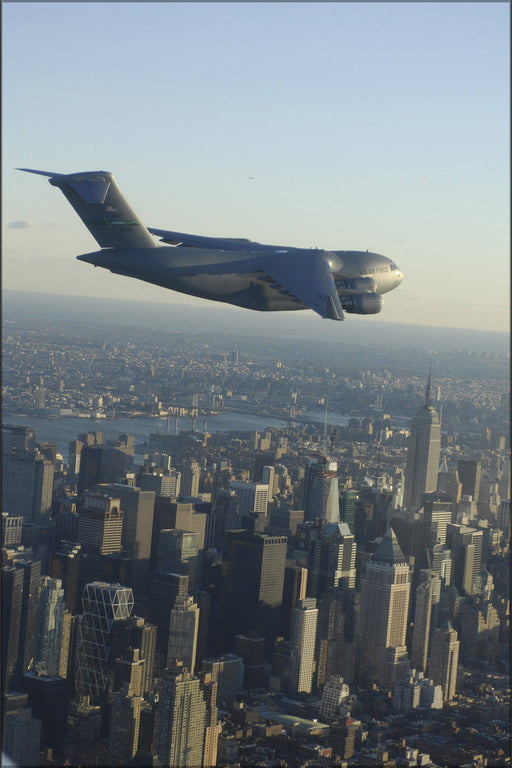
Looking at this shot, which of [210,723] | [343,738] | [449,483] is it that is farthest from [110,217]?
[449,483]

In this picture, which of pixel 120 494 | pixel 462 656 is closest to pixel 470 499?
pixel 462 656

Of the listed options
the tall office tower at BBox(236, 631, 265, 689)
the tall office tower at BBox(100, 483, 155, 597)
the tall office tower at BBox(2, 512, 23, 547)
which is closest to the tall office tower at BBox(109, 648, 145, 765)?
the tall office tower at BBox(236, 631, 265, 689)

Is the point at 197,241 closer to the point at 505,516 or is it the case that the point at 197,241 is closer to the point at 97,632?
the point at 97,632

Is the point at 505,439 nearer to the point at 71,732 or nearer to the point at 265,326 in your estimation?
the point at 265,326

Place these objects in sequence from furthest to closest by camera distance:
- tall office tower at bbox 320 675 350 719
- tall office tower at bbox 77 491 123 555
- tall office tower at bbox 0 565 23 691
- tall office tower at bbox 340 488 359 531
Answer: tall office tower at bbox 340 488 359 531 → tall office tower at bbox 77 491 123 555 → tall office tower at bbox 0 565 23 691 → tall office tower at bbox 320 675 350 719

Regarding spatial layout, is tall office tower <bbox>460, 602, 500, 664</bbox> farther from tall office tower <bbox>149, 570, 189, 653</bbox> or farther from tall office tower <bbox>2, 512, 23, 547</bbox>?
tall office tower <bbox>2, 512, 23, 547</bbox>

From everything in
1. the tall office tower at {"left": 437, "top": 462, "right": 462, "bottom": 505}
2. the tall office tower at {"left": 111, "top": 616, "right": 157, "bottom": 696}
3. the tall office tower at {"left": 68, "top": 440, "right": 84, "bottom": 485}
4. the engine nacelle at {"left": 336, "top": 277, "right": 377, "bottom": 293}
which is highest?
the engine nacelle at {"left": 336, "top": 277, "right": 377, "bottom": 293}

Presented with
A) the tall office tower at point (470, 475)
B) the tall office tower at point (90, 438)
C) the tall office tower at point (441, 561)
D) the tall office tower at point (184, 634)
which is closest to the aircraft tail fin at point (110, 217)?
the tall office tower at point (184, 634)
